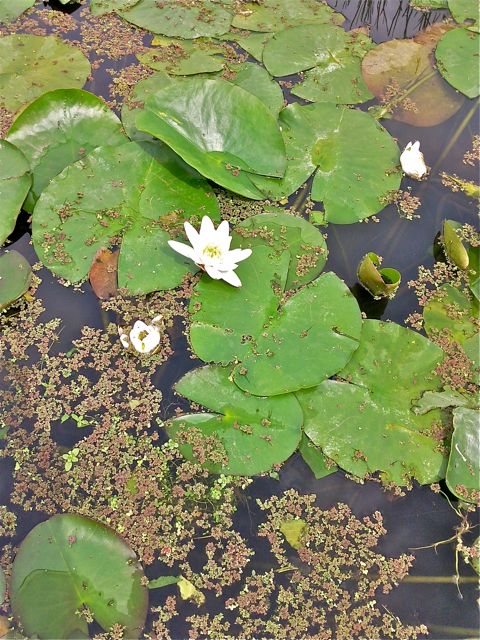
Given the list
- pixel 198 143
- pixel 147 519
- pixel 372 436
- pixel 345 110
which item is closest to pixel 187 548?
pixel 147 519

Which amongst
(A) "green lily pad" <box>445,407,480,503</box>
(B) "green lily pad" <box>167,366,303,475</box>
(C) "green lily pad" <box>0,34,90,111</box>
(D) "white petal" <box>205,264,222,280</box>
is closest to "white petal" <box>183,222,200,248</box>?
(D) "white petal" <box>205,264,222,280</box>

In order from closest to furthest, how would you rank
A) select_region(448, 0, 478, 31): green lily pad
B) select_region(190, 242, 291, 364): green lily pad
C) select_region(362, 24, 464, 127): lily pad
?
select_region(190, 242, 291, 364): green lily pad < select_region(362, 24, 464, 127): lily pad < select_region(448, 0, 478, 31): green lily pad

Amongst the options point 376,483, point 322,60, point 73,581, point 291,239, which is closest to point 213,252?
point 291,239

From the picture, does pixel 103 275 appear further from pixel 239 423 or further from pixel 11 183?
pixel 239 423

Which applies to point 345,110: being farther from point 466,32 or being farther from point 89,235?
point 89,235

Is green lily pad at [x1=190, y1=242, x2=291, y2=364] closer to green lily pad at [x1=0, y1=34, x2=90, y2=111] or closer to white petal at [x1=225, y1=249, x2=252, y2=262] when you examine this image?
white petal at [x1=225, y1=249, x2=252, y2=262]

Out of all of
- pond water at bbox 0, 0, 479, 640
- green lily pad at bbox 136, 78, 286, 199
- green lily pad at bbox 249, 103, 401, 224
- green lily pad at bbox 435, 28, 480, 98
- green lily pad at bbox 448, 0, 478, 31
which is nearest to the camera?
pond water at bbox 0, 0, 479, 640
